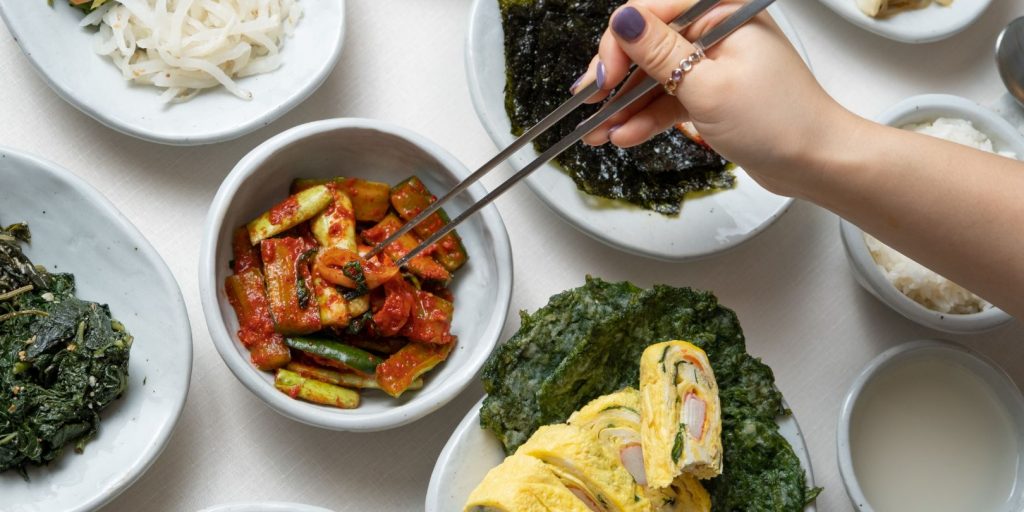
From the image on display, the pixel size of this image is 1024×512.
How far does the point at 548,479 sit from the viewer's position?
6.70 ft

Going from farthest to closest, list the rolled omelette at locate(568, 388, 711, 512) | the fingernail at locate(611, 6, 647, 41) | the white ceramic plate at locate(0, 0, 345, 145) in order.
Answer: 1. the white ceramic plate at locate(0, 0, 345, 145)
2. the rolled omelette at locate(568, 388, 711, 512)
3. the fingernail at locate(611, 6, 647, 41)

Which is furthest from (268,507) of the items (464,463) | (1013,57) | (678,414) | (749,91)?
(1013,57)

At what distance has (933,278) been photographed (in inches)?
95.7

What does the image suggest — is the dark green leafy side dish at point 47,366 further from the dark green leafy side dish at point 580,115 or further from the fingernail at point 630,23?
the fingernail at point 630,23

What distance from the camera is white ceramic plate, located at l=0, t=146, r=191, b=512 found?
2.14m

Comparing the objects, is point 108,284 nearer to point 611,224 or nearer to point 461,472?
point 461,472

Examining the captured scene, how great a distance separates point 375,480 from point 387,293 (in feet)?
1.57

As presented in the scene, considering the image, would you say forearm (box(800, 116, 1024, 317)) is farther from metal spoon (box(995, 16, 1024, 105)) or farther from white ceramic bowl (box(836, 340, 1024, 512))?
Answer: metal spoon (box(995, 16, 1024, 105))

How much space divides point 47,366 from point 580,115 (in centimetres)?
136

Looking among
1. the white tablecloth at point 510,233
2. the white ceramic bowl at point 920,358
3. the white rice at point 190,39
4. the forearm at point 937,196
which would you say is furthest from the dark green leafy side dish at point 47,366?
the white ceramic bowl at point 920,358

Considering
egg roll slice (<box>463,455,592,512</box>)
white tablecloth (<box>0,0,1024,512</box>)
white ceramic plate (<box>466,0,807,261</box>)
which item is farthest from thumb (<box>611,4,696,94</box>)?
egg roll slice (<box>463,455,592,512</box>)

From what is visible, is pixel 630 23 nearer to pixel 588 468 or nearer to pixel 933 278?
pixel 588 468

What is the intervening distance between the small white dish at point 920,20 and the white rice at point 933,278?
0.77ft

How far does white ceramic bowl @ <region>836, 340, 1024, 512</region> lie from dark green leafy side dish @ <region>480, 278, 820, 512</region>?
0.57ft
